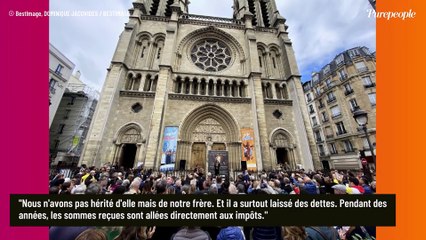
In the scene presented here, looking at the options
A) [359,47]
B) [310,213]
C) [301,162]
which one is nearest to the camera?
[310,213]

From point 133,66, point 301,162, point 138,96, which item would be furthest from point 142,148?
point 301,162

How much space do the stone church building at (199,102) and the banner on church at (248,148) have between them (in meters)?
0.07

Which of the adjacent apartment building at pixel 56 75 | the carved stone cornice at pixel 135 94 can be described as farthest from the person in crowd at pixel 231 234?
the adjacent apartment building at pixel 56 75

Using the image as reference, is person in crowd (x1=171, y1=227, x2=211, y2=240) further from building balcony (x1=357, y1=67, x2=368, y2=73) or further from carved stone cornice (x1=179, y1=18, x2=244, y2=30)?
building balcony (x1=357, y1=67, x2=368, y2=73)

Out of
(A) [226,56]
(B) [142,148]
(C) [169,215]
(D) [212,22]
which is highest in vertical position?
(D) [212,22]

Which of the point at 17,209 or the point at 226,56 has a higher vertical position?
the point at 226,56

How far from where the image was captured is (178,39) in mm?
15297

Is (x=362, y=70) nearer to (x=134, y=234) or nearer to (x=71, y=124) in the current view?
(x=134, y=234)

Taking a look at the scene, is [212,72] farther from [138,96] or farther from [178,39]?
[138,96]

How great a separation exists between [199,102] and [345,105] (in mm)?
20108

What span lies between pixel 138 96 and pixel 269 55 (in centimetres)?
1427

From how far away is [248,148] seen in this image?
39.0ft

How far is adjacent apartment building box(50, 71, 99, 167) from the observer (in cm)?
2078

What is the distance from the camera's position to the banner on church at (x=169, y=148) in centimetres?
1076
